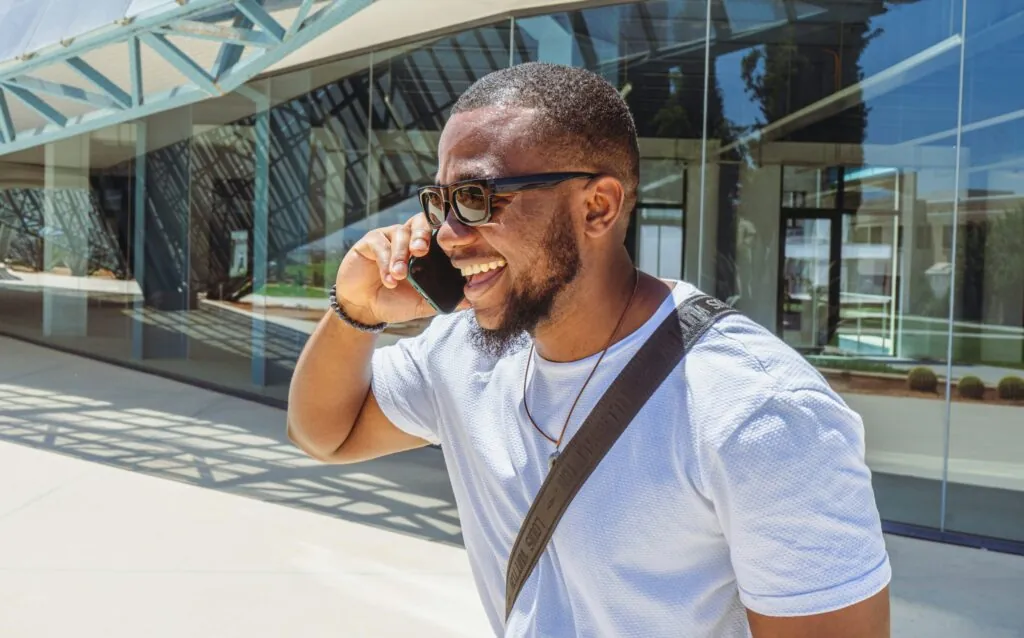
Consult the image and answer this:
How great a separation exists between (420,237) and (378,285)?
0.17 m

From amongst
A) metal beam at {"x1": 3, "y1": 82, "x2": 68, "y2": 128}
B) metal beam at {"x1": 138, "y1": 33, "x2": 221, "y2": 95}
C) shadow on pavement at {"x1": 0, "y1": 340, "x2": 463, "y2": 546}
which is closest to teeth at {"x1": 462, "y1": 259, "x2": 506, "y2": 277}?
shadow on pavement at {"x1": 0, "y1": 340, "x2": 463, "y2": 546}

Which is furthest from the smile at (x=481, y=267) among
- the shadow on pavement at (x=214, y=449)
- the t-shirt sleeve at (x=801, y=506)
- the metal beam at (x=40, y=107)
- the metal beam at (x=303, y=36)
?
the metal beam at (x=40, y=107)

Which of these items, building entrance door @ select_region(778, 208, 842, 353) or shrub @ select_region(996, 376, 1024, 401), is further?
building entrance door @ select_region(778, 208, 842, 353)

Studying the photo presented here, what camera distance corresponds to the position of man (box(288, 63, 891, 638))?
1.15m

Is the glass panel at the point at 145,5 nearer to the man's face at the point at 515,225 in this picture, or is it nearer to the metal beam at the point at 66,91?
the metal beam at the point at 66,91

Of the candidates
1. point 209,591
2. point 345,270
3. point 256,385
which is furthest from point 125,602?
point 256,385

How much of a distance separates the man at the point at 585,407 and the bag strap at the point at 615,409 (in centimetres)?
2

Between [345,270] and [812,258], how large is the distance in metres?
7.00

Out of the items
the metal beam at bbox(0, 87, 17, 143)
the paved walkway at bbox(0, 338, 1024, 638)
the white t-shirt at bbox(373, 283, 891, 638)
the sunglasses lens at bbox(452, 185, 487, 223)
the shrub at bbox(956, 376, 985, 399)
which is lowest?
the paved walkway at bbox(0, 338, 1024, 638)

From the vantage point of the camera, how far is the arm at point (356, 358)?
1.67 metres

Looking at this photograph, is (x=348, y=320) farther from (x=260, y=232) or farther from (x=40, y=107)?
(x=260, y=232)

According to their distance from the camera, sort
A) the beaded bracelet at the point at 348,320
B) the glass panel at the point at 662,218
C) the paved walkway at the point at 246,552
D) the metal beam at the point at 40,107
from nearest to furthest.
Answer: the beaded bracelet at the point at 348,320, the paved walkway at the point at 246,552, the glass panel at the point at 662,218, the metal beam at the point at 40,107

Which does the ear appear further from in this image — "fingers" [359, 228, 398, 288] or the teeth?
"fingers" [359, 228, 398, 288]

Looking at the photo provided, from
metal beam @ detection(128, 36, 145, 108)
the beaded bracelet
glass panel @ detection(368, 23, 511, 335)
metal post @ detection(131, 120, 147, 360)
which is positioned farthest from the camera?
metal post @ detection(131, 120, 147, 360)
